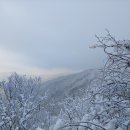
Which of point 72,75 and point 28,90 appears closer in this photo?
point 28,90

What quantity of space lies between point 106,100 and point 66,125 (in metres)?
0.92

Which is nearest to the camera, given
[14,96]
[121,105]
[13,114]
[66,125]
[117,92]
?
[66,125]

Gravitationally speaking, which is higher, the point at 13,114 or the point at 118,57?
the point at 118,57

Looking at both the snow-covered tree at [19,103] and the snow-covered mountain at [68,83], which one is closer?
the snow-covered tree at [19,103]

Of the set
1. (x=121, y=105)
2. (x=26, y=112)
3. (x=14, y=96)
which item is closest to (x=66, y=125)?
(x=121, y=105)

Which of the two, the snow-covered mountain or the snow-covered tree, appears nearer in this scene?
the snow-covered tree

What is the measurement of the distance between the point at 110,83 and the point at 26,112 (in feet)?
35.8

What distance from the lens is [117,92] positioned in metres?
5.00

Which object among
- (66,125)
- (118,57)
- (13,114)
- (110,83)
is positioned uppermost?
(118,57)

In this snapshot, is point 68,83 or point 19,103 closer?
point 19,103

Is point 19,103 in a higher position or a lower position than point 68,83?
higher

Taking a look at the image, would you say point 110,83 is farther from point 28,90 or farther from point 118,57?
point 28,90

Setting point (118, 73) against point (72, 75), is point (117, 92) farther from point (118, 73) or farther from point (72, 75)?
point (72, 75)

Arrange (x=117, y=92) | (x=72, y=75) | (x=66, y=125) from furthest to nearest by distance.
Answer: (x=72, y=75) < (x=117, y=92) < (x=66, y=125)
